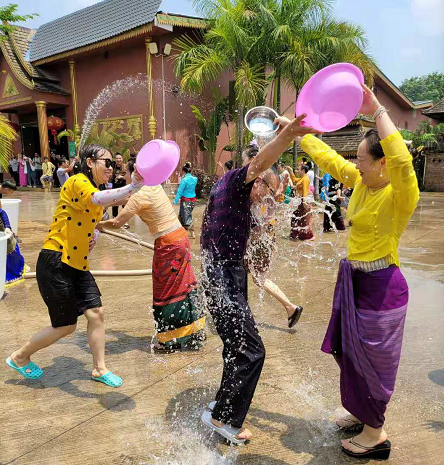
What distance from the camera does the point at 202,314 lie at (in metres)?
3.95

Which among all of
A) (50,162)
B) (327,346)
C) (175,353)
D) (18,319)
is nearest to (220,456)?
(327,346)

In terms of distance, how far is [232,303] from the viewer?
8.04 ft

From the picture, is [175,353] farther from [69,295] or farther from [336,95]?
[336,95]

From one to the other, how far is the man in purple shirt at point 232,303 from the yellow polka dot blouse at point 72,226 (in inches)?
39.8

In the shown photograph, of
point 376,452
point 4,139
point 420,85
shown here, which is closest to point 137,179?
point 376,452

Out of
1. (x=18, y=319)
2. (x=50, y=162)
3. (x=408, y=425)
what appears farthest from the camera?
(x=50, y=162)

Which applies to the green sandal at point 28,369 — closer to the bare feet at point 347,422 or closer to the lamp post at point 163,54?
the bare feet at point 347,422

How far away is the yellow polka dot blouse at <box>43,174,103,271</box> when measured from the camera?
120 inches

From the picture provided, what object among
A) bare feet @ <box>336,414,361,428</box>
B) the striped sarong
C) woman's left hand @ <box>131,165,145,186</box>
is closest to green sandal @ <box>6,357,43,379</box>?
the striped sarong

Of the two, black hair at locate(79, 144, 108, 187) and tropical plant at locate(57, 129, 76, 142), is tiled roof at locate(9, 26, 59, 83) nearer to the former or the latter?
tropical plant at locate(57, 129, 76, 142)

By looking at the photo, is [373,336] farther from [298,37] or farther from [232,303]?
[298,37]

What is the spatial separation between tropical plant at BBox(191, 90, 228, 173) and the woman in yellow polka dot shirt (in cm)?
1350

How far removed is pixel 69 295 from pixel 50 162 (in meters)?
20.2

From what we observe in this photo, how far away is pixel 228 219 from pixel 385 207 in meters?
0.82
